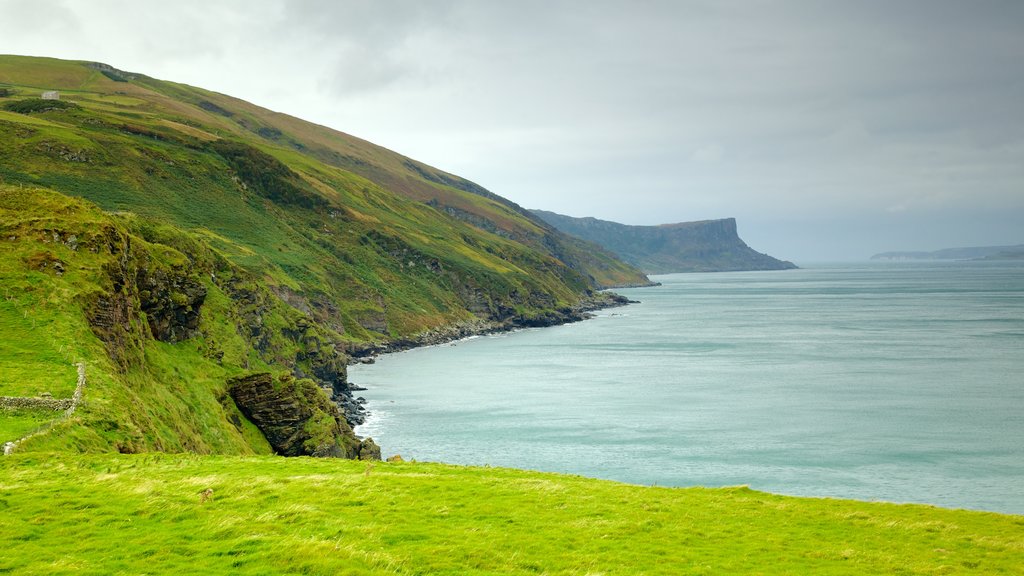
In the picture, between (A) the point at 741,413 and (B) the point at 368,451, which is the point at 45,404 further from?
(A) the point at 741,413

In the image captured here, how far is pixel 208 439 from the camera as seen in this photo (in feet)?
163

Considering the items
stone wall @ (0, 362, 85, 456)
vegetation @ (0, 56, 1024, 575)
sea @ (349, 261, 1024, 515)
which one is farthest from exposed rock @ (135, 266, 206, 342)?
stone wall @ (0, 362, 85, 456)

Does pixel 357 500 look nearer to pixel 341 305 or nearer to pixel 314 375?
pixel 314 375

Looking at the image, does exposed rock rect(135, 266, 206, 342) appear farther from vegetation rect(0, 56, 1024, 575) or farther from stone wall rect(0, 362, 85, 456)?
stone wall rect(0, 362, 85, 456)

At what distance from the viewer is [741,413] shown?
95.7 m

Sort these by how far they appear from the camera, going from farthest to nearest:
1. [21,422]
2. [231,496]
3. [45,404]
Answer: [45,404], [21,422], [231,496]

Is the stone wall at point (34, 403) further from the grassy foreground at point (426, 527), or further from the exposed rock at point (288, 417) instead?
the exposed rock at point (288, 417)

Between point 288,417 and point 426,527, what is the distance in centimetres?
4456

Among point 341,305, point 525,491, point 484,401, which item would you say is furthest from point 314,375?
point 525,491

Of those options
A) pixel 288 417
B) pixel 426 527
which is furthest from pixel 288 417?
pixel 426 527

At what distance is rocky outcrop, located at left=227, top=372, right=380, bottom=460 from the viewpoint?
61031mm

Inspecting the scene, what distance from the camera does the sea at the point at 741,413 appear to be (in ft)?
223

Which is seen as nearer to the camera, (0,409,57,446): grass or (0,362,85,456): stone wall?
(0,409,57,446): grass

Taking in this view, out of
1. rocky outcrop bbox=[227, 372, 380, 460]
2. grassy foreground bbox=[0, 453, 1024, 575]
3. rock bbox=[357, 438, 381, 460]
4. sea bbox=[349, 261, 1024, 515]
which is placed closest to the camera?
grassy foreground bbox=[0, 453, 1024, 575]
